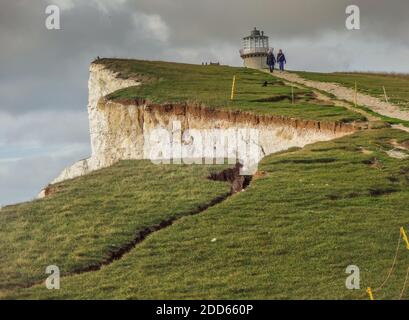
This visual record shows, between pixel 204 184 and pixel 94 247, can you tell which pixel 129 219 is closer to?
pixel 94 247

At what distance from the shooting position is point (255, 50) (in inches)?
2896

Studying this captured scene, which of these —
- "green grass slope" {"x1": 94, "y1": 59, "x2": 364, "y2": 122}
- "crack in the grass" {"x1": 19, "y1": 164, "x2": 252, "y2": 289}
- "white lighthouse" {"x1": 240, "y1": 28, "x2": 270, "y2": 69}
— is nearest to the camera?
"crack in the grass" {"x1": 19, "y1": 164, "x2": 252, "y2": 289}

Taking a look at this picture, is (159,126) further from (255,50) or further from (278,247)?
(255,50)

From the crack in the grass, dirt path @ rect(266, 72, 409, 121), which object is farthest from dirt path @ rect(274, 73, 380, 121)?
the crack in the grass

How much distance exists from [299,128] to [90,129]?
18688 millimetres

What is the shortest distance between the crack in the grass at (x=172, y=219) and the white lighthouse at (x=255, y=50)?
1641 inches

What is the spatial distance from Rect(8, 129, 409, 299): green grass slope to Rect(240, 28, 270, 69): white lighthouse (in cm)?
4501

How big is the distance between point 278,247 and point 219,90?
28255 millimetres

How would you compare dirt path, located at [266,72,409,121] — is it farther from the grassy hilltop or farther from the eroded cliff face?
the grassy hilltop

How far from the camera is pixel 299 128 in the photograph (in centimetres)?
3866

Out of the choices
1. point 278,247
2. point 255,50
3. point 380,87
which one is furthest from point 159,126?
point 255,50

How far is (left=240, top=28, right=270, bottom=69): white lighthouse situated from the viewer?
7306 cm

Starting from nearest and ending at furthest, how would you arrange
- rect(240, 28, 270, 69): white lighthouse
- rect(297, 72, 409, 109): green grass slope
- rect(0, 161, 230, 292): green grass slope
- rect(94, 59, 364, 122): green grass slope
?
rect(0, 161, 230, 292): green grass slope → rect(94, 59, 364, 122): green grass slope → rect(297, 72, 409, 109): green grass slope → rect(240, 28, 270, 69): white lighthouse
